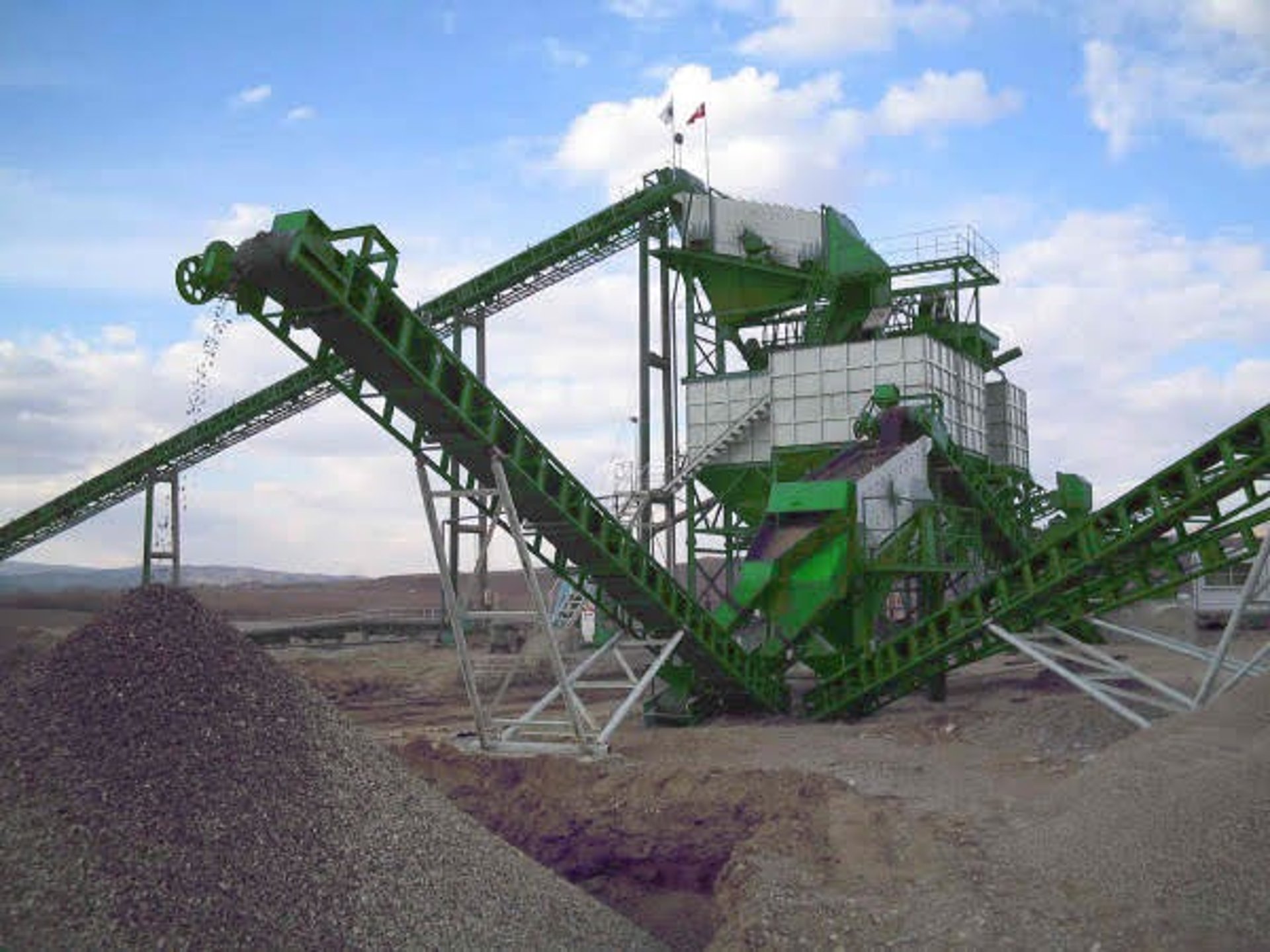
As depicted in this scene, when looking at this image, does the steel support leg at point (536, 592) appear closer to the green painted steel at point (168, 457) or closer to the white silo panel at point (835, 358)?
the white silo panel at point (835, 358)

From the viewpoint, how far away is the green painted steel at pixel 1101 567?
11797mm

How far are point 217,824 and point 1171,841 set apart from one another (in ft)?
22.0

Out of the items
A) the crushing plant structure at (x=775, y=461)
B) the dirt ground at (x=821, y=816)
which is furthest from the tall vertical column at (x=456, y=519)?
the dirt ground at (x=821, y=816)

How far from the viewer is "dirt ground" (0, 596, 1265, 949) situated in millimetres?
7902

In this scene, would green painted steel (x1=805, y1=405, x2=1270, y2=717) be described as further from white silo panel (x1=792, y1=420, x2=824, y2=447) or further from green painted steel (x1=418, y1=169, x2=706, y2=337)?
green painted steel (x1=418, y1=169, x2=706, y2=337)

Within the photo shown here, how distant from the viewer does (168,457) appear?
97.1 ft

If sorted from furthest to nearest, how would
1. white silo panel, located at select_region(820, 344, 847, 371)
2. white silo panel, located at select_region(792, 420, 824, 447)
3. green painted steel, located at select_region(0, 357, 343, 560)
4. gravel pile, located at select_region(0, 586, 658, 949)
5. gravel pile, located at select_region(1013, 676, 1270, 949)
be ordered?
green painted steel, located at select_region(0, 357, 343, 560)
white silo panel, located at select_region(820, 344, 847, 371)
white silo panel, located at select_region(792, 420, 824, 447)
gravel pile, located at select_region(1013, 676, 1270, 949)
gravel pile, located at select_region(0, 586, 658, 949)

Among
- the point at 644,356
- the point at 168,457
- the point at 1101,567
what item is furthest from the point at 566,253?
the point at 1101,567

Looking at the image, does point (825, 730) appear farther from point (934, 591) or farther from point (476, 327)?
point (476, 327)

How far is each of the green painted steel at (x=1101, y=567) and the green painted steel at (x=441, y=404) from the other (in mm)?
2147

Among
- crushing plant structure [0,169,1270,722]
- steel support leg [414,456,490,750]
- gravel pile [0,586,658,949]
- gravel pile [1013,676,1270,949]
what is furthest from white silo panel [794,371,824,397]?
gravel pile [0,586,658,949]

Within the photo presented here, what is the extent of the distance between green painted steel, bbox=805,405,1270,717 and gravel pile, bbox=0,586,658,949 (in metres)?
6.80

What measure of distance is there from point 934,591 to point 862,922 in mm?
10823

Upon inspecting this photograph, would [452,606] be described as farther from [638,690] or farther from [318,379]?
[318,379]
